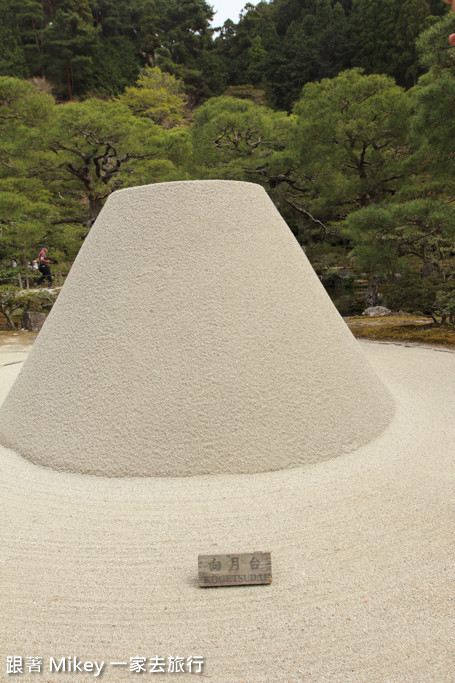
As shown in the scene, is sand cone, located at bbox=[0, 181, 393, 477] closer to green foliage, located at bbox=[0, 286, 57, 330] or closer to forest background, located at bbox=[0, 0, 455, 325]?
forest background, located at bbox=[0, 0, 455, 325]

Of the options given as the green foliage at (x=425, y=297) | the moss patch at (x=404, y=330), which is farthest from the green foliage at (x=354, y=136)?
the green foliage at (x=425, y=297)

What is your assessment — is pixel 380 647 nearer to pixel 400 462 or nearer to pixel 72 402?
pixel 400 462

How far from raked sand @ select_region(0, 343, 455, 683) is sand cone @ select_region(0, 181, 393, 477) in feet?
0.68

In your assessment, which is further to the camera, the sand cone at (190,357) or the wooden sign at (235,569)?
the sand cone at (190,357)

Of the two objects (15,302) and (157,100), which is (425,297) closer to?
(15,302)

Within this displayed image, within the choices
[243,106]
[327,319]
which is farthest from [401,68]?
[327,319]

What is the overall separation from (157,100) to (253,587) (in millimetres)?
30103

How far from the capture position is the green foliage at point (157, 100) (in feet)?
85.8

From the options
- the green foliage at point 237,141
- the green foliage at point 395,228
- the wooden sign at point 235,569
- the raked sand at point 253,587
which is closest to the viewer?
the raked sand at point 253,587

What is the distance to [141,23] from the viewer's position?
1411 inches

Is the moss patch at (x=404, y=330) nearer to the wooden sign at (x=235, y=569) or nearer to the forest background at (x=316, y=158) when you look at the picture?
the forest background at (x=316, y=158)

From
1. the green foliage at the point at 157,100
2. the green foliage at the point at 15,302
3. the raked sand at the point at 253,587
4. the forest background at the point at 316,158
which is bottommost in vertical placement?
the green foliage at the point at 15,302

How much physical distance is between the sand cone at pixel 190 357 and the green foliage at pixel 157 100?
2420 centimetres

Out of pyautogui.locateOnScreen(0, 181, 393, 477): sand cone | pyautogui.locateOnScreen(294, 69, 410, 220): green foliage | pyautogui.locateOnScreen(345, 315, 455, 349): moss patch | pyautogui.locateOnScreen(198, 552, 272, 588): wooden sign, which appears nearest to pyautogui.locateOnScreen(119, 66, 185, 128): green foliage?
pyautogui.locateOnScreen(294, 69, 410, 220): green foliage
